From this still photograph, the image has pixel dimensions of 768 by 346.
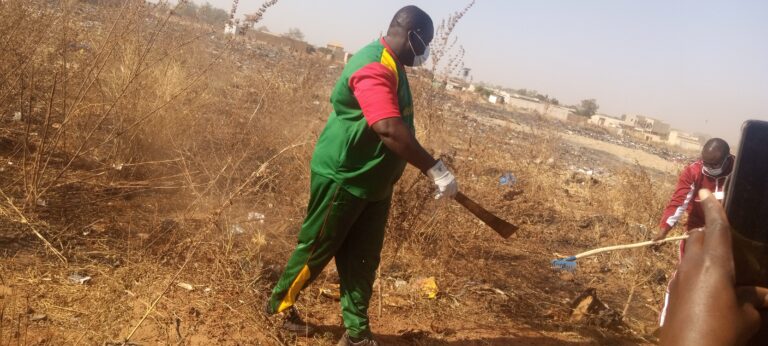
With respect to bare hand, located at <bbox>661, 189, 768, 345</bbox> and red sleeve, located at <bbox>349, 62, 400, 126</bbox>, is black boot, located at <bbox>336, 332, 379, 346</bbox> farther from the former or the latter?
bare hand, located at <bbox>661, 189, 768, 345</bbox>

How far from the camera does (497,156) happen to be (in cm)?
840

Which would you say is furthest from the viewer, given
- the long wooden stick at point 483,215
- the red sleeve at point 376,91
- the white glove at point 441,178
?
the long wooden stick at point 483,215

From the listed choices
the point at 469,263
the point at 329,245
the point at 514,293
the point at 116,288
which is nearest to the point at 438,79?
the point at 469,263

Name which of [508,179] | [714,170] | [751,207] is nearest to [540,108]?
[508,179]

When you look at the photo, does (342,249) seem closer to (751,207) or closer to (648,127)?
(751,207)

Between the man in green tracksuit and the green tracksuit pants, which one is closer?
the man in green tracksuit

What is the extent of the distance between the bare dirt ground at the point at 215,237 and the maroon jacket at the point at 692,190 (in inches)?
24.1

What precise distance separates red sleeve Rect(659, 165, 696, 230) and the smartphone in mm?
3583

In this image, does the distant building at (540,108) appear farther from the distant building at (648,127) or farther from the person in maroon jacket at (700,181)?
the person in maroon jacket at (700,181)

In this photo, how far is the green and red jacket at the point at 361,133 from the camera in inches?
101

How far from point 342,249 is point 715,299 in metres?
2.17

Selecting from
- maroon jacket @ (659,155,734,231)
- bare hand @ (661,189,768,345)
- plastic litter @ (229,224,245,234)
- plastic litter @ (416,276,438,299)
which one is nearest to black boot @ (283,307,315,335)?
plastic litter @ (229,224,245,234)

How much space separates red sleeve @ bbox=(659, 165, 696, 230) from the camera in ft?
14.0

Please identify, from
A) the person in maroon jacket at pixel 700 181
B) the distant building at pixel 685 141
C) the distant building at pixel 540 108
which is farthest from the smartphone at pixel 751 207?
the distant building at pixel 685 141
